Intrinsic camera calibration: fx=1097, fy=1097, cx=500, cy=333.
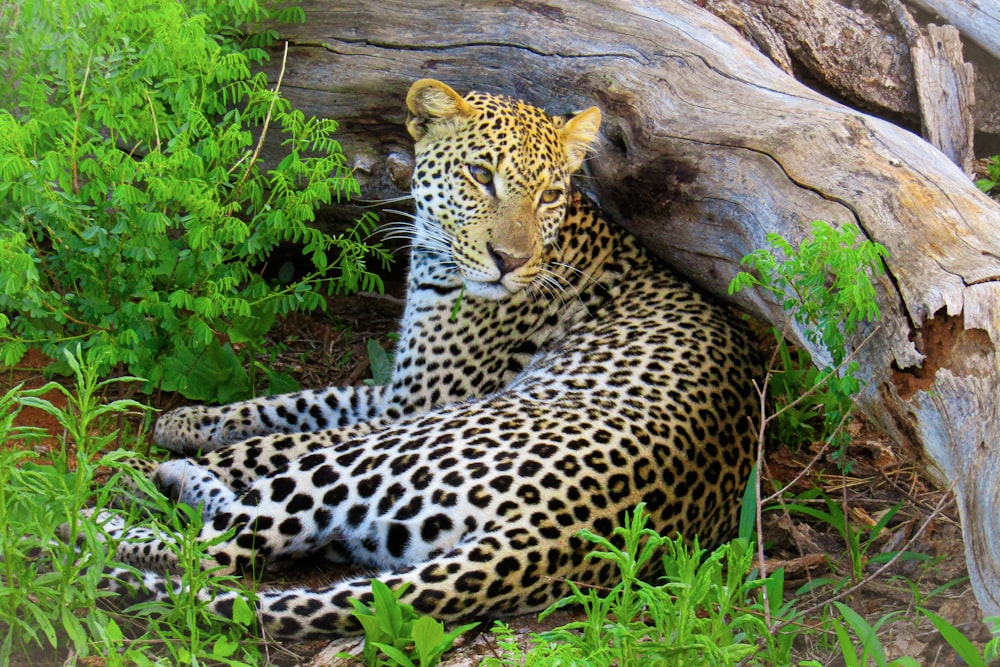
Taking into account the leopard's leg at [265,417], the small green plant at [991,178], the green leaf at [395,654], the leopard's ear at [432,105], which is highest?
the leopard's ear at [432,105]

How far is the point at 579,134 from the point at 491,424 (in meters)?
1.80

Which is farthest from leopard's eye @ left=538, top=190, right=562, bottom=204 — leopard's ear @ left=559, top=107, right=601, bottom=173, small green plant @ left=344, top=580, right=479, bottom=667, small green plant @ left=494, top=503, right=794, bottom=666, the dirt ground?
small green plant @ left=494, top=503, right=794, bottom=666

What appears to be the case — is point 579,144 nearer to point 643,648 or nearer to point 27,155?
point 27,155

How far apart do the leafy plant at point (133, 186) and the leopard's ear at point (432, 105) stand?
0.47 m

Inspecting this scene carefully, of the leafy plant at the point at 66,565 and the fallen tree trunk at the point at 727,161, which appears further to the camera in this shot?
the fallen tree trunk at the point at 727,161

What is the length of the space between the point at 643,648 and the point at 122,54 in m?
3.57

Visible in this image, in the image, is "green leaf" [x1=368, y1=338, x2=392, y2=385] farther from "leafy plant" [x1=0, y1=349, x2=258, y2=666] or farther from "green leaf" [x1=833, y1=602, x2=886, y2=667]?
"green leaf" [x1=833, y1=602, x2=886, y2=667]

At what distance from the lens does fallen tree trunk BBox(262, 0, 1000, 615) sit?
13.4 feet

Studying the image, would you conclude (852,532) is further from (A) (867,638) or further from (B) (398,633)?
(B) (398,633)

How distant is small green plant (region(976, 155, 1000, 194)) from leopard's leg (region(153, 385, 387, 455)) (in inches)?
176

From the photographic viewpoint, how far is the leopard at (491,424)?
4.32 metres

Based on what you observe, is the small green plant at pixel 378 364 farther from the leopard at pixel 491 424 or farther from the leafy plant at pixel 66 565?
the leafy plant at pixel 66 565

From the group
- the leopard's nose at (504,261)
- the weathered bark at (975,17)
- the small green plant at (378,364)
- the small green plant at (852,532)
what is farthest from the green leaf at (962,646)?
the weathered bark at (975,17)

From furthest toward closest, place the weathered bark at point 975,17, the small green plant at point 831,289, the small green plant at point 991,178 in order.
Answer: the small green plant at point 991,178, the weathered bark at point 975,17, the small green plant at point 831,289
